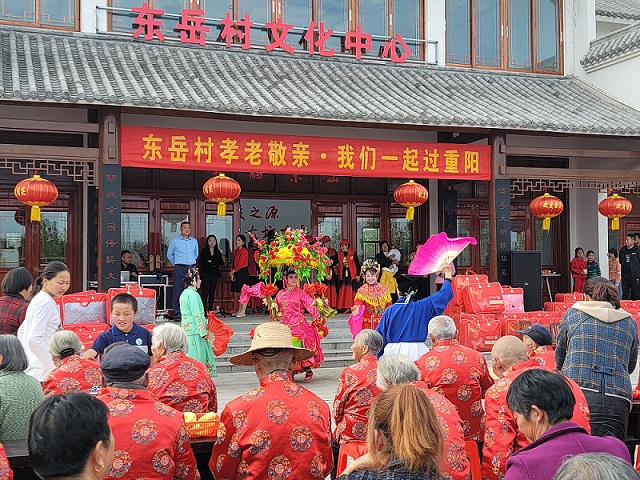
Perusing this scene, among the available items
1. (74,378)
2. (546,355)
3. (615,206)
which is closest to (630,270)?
(615,206)

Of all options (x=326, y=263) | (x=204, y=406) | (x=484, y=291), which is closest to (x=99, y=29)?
(x=326, y=263)

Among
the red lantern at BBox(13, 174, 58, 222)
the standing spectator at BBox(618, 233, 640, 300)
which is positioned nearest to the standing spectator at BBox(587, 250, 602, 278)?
the standing spectator at BBox(618, 233, 640, 300)

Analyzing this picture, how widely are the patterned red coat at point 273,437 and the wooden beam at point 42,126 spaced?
650 cm

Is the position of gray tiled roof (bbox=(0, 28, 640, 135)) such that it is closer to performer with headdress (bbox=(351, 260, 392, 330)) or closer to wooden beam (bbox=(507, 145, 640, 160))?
wooden beam (bbox=(507, 145, 640, 160))

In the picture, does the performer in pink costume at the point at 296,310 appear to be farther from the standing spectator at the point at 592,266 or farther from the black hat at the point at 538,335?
the standing spectator at the point at 592,266

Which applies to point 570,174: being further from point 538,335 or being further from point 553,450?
point 553,450

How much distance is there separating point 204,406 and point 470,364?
59.8 inches

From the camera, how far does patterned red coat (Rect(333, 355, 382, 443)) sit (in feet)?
11.9

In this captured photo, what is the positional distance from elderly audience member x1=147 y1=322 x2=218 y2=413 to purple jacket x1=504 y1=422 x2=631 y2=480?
5.64 feet

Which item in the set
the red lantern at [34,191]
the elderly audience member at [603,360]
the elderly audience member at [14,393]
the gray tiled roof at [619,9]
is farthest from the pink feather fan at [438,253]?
the gray tiled roof at [619,9]

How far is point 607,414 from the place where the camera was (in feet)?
12.2

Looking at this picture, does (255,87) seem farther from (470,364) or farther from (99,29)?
(470,364)

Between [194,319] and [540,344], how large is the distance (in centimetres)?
408

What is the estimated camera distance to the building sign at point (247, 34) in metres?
10.3
